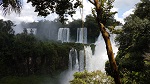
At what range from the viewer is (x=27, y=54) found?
45562mm

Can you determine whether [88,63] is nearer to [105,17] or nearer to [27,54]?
[27,54]

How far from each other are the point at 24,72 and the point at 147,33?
26.2 meters

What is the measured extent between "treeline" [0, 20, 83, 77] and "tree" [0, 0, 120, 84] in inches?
1417

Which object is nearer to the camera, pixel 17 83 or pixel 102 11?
pixel 102 11

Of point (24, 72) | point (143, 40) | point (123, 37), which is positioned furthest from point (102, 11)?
point (24, 72)

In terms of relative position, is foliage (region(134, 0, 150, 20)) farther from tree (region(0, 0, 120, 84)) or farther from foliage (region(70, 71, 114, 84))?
tree (region(0, 0, 120, 84))

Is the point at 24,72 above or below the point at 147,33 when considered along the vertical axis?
below

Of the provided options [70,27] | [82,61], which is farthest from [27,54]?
[70,27]

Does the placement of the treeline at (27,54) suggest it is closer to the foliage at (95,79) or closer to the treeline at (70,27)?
the treeline at (70,27)

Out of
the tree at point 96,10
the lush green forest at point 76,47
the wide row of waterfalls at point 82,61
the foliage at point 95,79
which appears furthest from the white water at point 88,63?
the tree at point 96,10

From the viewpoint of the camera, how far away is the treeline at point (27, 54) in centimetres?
4353

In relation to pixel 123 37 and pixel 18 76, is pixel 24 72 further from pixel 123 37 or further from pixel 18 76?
pixel 123 37

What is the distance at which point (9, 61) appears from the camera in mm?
44688

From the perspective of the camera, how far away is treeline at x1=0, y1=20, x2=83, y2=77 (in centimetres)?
4353
